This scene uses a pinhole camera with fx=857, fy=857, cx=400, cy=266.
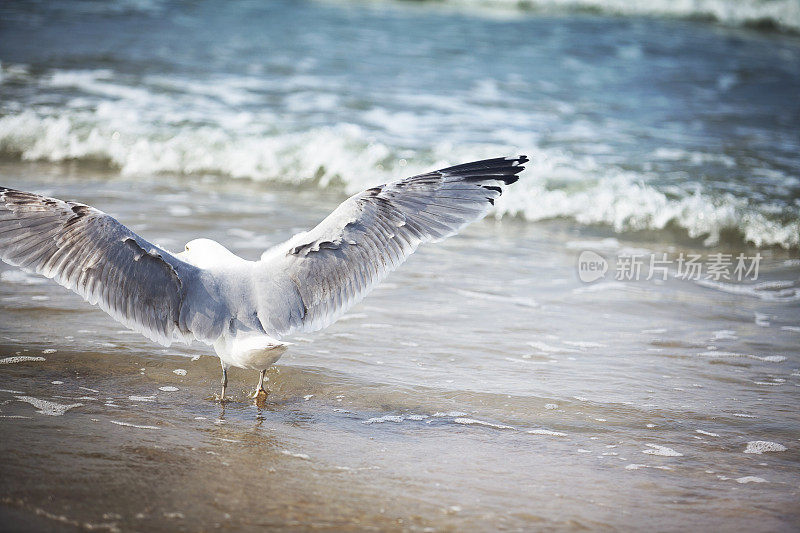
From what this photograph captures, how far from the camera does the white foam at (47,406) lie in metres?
3.70

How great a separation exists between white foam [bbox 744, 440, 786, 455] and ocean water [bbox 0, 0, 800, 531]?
0.04 feet

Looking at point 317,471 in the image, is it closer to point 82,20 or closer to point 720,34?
point 82,20

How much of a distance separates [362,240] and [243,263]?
0.56 m

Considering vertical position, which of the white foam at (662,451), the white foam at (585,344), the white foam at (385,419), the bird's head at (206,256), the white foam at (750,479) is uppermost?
the bird's head at (206,256)

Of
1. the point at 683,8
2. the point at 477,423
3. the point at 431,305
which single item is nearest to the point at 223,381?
the point at 477,423

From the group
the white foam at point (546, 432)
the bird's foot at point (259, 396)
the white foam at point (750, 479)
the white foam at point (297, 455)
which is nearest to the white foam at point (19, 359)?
the bird's foot at point (259, 396)

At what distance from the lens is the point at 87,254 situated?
3.66 meters

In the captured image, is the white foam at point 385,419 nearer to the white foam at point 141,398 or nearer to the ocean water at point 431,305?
the ocean water at point 431,305

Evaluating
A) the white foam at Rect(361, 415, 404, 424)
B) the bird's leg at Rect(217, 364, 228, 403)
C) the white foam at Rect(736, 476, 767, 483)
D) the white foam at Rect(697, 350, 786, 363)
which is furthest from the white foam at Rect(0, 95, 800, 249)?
the white foam at Rect(736, 476, 767, 483)

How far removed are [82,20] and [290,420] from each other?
12581 millimetres

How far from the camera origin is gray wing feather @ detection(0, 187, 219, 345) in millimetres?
3654

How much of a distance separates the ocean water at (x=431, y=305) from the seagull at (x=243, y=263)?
42 centimetres

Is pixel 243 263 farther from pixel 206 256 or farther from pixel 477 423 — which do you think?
pixel 477 423

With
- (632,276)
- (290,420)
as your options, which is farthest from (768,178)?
(290,420)
